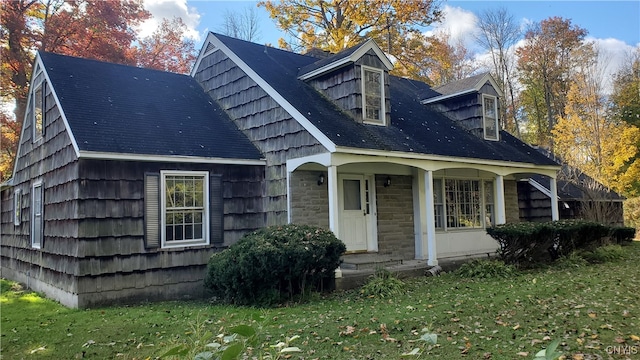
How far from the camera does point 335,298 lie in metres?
8.21

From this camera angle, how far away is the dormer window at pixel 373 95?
10945mm

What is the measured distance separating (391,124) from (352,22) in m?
14.2

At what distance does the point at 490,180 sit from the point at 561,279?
6.01 metres

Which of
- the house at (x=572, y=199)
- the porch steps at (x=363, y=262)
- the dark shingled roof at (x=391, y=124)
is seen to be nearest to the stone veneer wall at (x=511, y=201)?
the dark shingled roof at (x=391, y=124)

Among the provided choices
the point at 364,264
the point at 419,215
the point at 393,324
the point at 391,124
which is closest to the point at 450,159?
the point at 391,124

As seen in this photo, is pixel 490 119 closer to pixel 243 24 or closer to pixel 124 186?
pixel 124 186

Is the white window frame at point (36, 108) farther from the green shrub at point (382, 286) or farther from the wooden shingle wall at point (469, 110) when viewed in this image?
the wooden shingle wall at point (469, 110)

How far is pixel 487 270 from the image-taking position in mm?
9875

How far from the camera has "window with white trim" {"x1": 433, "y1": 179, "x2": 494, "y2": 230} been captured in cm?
1310

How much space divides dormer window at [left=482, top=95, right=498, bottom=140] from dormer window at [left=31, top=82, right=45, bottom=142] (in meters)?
11.7

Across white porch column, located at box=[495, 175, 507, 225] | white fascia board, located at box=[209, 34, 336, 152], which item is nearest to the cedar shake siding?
white fascia board, located at box=[209, 34, 336, 152]

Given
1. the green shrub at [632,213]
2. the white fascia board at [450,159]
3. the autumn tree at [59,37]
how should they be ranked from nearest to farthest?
the white fascia board at [450,159]
the autumn tree at [59,37]
the green shrub at [632,213]

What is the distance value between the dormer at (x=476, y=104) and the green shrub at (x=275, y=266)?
7625 millimetres

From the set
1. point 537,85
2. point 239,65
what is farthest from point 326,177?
point 537,85
